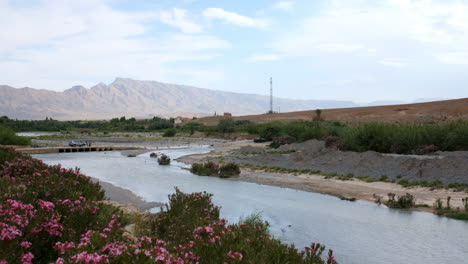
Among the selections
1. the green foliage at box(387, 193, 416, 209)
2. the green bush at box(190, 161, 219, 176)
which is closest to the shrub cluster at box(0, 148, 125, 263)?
the green foliage at box(387, 193, 416, 209)

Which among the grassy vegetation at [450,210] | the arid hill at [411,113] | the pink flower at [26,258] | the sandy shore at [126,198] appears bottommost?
the sandy shore at [126,198]

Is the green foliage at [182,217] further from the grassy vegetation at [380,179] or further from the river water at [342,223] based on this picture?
the grassy vegetation at [380,179]

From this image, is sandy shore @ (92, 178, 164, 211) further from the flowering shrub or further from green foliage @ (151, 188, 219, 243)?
the flowering shrub

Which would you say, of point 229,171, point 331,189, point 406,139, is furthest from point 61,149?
point 331,189

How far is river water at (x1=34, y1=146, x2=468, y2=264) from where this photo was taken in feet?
41.3

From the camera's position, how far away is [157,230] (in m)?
11.4

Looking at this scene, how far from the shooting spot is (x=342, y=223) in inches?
628

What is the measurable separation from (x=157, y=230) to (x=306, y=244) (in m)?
4.11

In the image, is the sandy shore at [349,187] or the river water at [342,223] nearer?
the river water at [342,223]

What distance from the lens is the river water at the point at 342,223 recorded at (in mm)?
12602

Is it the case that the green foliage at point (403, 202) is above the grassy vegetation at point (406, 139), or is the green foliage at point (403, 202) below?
below

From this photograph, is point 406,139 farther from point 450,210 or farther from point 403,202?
point 450,210

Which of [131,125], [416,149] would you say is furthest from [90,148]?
[131,125]

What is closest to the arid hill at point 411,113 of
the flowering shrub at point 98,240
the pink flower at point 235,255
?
the flowering shrub at point 98,240
